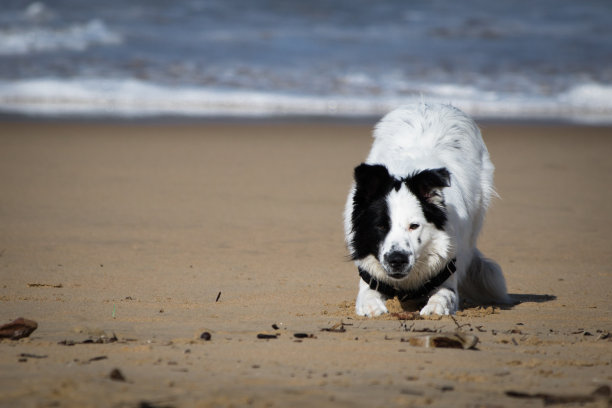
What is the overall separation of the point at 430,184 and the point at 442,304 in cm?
86

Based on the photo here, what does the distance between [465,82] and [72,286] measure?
17095mm

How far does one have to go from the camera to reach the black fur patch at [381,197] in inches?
206

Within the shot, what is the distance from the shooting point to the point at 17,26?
1028 inches

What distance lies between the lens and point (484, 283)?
616cm

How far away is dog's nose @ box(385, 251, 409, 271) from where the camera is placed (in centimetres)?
513

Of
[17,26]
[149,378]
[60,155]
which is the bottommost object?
[149,378]

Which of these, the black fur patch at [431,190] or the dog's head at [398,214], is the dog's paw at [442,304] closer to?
the dog's head at [398,214]

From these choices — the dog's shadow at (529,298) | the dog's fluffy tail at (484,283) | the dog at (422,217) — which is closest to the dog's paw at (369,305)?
the dog at (422,217)

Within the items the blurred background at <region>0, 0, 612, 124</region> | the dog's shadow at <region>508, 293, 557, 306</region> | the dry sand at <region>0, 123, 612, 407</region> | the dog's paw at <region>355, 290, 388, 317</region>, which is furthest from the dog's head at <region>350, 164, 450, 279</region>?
the blurred background at <region>0, 0, 612, 124</region>

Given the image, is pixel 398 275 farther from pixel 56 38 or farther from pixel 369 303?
pixel 56 38

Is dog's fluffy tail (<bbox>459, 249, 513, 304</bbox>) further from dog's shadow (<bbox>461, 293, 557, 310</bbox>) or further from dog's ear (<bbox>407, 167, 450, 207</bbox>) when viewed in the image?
dog's ear (<bbox>407, 167, 450, 207</bbox>)

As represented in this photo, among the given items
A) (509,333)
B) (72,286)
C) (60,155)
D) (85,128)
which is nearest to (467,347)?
(509,333)

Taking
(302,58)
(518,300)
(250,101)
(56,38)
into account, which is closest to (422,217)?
(518,300)

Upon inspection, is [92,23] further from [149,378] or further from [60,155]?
[149,378]
